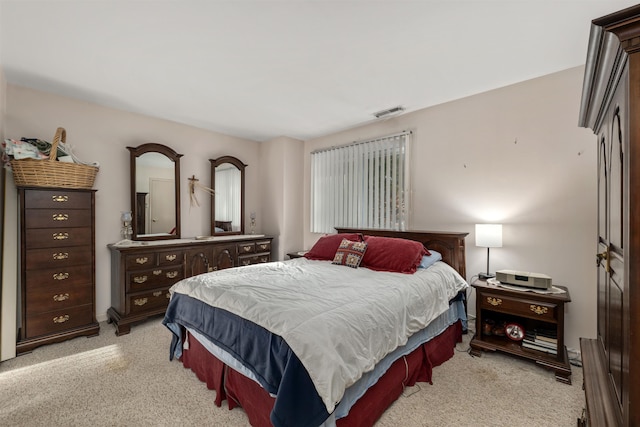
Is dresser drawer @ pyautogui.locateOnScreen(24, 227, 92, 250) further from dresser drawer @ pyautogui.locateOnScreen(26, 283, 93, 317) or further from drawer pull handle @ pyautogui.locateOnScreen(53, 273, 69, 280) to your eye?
dresser drawer @ pyautogui.locateOnScreen(26, 283, 93, 317)

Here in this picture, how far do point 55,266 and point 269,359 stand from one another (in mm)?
2622

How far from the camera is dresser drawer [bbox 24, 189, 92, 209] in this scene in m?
2.54

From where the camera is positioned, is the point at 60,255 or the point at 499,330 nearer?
the point at 499,330

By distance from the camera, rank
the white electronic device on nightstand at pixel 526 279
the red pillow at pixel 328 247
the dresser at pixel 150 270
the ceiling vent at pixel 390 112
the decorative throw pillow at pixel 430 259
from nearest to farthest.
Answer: the white electronic device on nightstand at pixel 526 279, the decorative throw pillow at pixel 430 259, the dresser at pixel 150 270, the red pillow at pixel 328 247, the ceiling vent at pixel 390 112

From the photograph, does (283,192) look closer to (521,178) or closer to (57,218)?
Result: (57,218)

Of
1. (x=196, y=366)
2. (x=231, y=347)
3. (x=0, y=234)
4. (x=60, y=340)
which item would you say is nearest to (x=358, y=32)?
(x=231, y=347)

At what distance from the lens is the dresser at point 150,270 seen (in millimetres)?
2992

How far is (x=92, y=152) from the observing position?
320cm

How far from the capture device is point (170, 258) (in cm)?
333

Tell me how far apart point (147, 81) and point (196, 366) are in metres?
2.62

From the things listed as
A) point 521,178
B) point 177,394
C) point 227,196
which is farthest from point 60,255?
point 521,178

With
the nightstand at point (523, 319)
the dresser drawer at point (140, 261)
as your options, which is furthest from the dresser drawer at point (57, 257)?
the nightstand at point (523, 319)

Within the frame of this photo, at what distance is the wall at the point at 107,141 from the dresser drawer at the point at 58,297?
0.40 metres

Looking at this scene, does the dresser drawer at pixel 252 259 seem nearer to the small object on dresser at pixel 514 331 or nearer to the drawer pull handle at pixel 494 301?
the drawer pull handle at pixel 494 301
